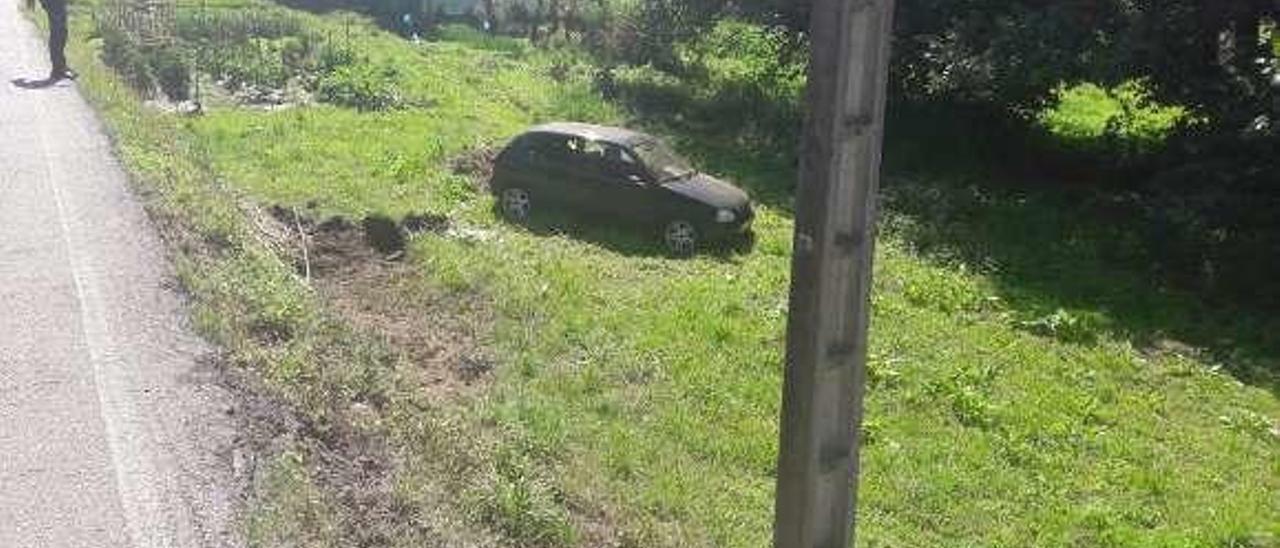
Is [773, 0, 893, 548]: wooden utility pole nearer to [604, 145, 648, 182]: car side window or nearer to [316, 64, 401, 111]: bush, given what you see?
[604, 145, 648, 182]: car side window

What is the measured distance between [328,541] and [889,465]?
4.76 meters

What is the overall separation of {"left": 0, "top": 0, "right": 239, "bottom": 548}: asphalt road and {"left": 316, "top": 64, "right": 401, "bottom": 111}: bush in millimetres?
9446

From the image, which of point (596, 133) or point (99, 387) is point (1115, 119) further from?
point (99, 387)

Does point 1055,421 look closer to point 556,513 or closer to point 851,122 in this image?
point 556,513

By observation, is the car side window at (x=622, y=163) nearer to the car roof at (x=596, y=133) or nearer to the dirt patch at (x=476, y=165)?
the car roof at (x=596, y=133)

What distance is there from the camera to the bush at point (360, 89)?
2567cm

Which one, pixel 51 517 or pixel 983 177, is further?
pixel 983 177

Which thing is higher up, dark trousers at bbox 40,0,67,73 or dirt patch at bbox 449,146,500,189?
dark trousers at bbox 40,0,67,73

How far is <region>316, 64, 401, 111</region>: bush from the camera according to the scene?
25.7m

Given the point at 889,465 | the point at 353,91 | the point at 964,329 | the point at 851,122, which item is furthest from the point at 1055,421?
the point at 353,91

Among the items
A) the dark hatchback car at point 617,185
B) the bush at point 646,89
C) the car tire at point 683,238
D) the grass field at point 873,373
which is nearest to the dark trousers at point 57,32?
the grass field at point 873,373

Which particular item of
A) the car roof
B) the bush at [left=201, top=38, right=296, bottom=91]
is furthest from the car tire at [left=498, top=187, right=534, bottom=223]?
the bush at [left=201, top=38, right=296, bottom=91]

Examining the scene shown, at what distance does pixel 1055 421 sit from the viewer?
12070mm

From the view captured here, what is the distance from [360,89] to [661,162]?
9649 mm
